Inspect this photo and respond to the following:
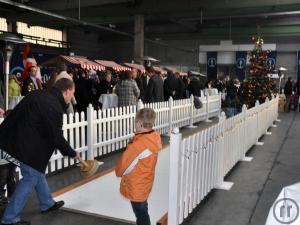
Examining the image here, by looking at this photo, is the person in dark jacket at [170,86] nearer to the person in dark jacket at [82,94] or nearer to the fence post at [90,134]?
the person in dark jacket at [82,94]

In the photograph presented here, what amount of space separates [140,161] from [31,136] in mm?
1130

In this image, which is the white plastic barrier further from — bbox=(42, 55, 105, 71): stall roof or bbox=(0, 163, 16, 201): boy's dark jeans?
bbox=(42, 55, 105, 71): stall roof

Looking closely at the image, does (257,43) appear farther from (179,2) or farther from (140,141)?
(140,141)

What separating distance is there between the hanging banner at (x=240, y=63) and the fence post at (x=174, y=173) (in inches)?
961

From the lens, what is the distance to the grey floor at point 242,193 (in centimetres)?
412

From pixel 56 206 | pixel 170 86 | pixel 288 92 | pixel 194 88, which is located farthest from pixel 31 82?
pixel 288 92

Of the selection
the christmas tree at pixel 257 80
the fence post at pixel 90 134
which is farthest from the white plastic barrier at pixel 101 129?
the christmas tree at pixel 257 80

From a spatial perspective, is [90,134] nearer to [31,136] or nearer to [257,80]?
[31,136]

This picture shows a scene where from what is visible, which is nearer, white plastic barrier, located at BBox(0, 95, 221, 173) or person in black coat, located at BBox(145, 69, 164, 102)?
white plastic barrier, located at BBox(0, 95, 221, 173)

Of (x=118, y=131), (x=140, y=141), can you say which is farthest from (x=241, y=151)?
(x=140, y=141)

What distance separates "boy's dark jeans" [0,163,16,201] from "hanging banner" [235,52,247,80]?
24.3 metres

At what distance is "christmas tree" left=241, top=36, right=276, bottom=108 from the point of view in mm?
11516

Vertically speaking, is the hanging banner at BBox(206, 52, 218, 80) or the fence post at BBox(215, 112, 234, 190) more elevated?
the hanging banner at BBox(206, 52, 218, 80)

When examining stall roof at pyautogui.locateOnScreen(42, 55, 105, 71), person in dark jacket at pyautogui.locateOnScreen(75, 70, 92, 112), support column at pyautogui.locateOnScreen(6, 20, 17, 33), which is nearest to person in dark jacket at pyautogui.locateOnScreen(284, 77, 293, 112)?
stall roof at pyautogui.locateOnScreen(42, 55, 105, 71)
